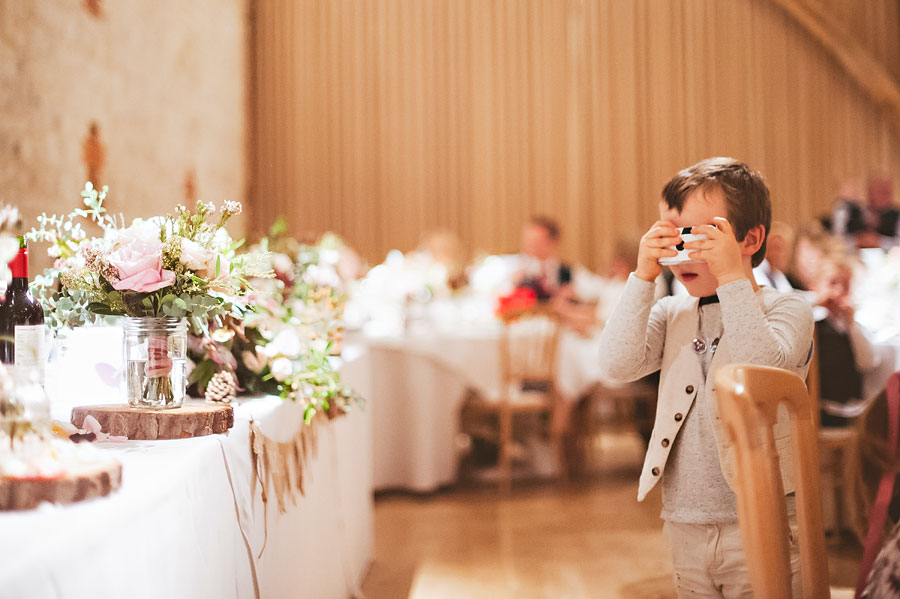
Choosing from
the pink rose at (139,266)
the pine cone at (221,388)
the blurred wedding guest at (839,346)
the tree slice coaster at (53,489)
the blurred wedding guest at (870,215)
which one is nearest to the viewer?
the tree slice coaster at (53,489)

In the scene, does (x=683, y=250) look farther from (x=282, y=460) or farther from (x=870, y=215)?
(x=870, y=215)

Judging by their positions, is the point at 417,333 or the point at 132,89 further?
the point at 132,89

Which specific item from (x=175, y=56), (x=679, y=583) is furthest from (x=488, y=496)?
(x=175, y=56)

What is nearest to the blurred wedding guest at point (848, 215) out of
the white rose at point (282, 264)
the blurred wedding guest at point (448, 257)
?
the blurred wedding guest at point (448, 257)

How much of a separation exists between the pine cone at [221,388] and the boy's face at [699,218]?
958mm

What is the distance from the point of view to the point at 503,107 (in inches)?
339

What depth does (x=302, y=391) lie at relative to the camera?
209cm

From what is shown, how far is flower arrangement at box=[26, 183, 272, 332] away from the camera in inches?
58.8

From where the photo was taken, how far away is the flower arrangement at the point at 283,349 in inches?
73.7

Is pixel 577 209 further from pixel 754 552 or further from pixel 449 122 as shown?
pixel 754 552

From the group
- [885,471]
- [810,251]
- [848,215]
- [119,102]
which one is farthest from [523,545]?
[848,215]

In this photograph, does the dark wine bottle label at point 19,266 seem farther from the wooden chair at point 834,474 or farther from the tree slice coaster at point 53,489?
the wooden chair at point 834,474

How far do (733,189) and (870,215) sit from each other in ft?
21.4

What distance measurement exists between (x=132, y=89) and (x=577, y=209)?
4.68 m
